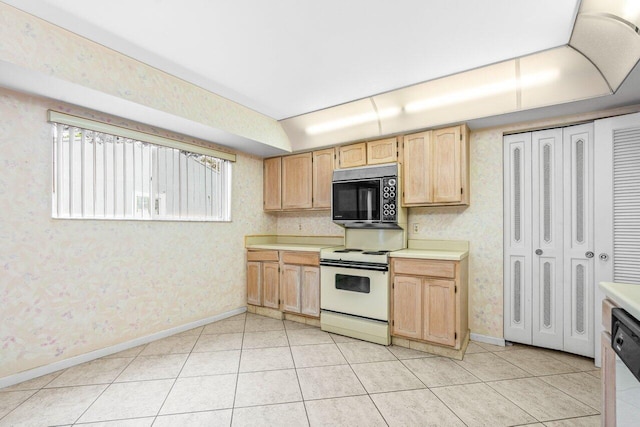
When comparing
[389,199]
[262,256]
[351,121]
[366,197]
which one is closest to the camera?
[389,199]

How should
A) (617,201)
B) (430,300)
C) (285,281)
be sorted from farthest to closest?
(285,281) < (430,300) < (617,201)

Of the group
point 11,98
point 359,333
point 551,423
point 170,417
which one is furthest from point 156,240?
point 551,423

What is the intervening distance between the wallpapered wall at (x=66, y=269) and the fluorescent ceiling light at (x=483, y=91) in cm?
306

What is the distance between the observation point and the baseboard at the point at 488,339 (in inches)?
125

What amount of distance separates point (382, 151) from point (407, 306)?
183 centimetres

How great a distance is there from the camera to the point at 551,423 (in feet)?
6.23

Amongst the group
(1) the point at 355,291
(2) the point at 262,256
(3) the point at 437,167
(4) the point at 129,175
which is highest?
(3) the point at 437,167

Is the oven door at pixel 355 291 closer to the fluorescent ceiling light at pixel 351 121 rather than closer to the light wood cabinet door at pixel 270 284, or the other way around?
the light wood cabinet door at pixel 270 284

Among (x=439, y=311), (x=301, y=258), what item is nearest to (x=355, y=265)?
(x=301, y=258)

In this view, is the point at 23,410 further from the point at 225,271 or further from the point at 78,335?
the point at 225,271

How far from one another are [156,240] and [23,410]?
66.8 inches

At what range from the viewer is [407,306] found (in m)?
3.10

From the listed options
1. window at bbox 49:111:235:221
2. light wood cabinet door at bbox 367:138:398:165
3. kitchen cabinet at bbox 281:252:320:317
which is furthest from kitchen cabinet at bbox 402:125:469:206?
window at bbox 49:111:235:221

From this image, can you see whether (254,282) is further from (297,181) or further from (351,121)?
(351,121)
